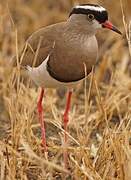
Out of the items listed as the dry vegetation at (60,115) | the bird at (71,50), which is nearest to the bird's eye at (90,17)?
the bird at (71,50)

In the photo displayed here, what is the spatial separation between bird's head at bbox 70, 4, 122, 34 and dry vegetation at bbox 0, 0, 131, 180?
0.13 m

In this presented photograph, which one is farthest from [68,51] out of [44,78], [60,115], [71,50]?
[60,115]

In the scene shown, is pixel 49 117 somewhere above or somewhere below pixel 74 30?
below

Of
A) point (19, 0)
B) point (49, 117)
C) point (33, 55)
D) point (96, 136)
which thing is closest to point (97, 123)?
point (96, 136)

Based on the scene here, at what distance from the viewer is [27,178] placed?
9.59ft

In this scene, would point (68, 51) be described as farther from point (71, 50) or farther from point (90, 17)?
point (90, 17)

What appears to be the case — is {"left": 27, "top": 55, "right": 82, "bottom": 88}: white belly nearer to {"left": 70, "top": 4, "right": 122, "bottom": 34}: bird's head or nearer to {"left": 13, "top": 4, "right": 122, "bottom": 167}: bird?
{"left": 13, "top": 4, "right": 122, "bottom": 167}: bird

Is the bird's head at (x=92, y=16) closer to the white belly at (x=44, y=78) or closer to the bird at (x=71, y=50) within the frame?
the bird at (x=71, y=50)

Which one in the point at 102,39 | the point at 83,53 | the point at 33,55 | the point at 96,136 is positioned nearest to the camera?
the point at 83,53

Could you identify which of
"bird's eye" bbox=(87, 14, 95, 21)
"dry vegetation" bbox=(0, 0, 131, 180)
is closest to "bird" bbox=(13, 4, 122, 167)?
"bird's eye" bbox=(87, 14, 95, 21)

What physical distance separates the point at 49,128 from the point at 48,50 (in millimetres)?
777

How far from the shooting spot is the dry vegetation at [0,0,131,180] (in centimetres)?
277

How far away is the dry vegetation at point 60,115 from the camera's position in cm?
277

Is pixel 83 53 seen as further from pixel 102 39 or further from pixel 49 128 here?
pixel 102 39
